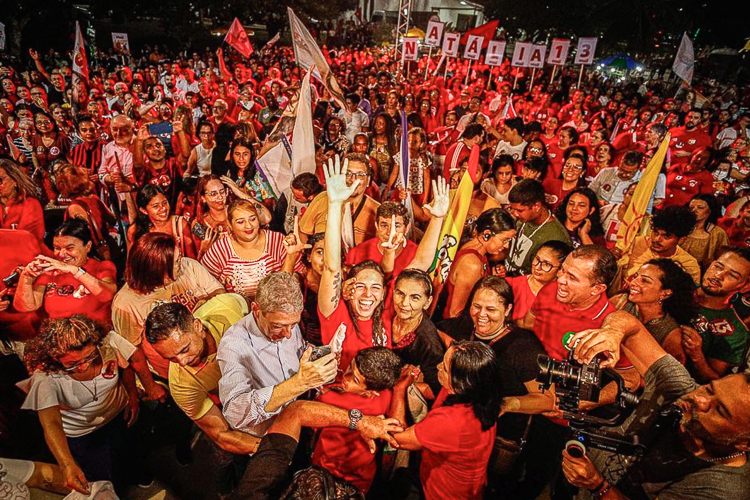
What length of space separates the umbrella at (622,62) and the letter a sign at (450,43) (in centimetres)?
2625

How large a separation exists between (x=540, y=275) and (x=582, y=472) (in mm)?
A: 1767

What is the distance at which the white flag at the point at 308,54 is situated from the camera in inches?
209

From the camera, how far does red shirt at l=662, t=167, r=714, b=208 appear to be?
19.8 ft

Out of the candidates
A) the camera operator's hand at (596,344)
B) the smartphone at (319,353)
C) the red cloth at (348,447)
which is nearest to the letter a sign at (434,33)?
the camera operator's hand at (596,344)

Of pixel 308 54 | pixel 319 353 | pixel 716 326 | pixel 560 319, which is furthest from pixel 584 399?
pixel 308 54

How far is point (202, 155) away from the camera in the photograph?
21.3ft

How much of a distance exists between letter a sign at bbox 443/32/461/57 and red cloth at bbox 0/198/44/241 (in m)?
14.0

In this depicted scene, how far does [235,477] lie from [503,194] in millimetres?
4538

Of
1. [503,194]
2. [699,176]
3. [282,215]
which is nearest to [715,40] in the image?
[699,176]

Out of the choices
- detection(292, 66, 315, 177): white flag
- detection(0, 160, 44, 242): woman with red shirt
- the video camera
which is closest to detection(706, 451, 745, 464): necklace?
the video camera

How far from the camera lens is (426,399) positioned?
319 centimetres

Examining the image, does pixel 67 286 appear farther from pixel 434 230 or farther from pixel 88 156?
pixel 88 156

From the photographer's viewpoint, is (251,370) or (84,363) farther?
(251,370)

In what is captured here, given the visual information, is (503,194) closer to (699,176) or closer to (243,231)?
(699,176)
